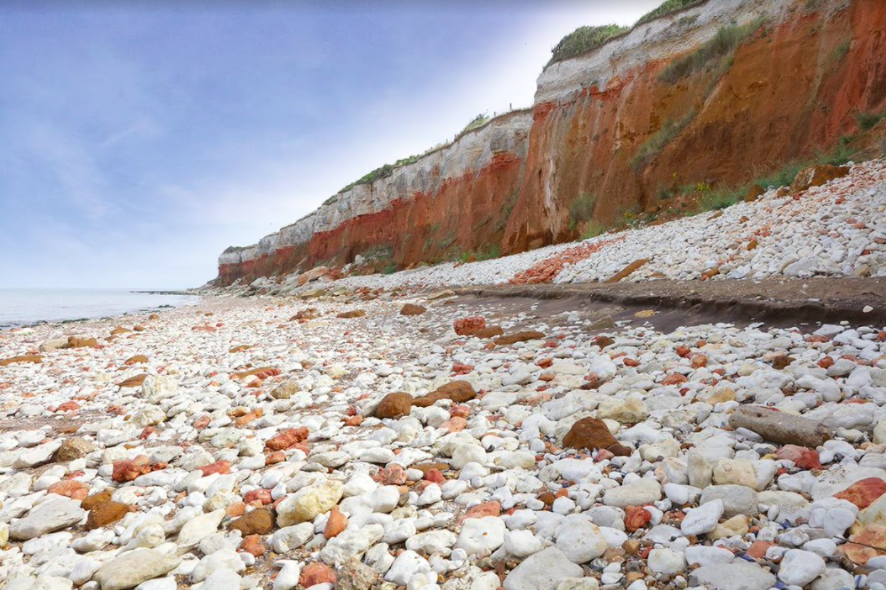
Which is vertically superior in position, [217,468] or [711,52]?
[711,52]

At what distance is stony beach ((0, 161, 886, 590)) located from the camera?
171 centimetres

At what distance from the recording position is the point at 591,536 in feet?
5.84

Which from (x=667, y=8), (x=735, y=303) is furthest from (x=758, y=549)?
(x=667, y=8)

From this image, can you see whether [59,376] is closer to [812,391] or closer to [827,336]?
[812,391]

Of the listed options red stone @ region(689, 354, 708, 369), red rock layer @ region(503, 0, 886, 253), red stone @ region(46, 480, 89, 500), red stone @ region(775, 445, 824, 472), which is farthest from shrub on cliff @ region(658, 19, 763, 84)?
red stone @ region(46, 480, 89, 500)

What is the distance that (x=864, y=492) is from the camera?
1674mm

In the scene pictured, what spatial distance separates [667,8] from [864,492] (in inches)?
892

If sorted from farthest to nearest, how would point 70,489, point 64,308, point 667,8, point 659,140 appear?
point 64,308, point 667,8, point 659,140, point 70,489

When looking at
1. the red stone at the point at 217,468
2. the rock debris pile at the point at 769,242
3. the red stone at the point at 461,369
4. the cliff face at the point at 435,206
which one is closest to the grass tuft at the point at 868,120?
the rock debris pile at the point at 769,242

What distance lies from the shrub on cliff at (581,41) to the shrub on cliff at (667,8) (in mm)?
2525

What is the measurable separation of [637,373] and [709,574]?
2.45m

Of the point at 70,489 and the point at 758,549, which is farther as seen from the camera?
the point at 70,489

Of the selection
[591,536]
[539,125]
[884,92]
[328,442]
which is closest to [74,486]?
[328,442]

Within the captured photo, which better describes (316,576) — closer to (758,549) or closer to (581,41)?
(758,549)
